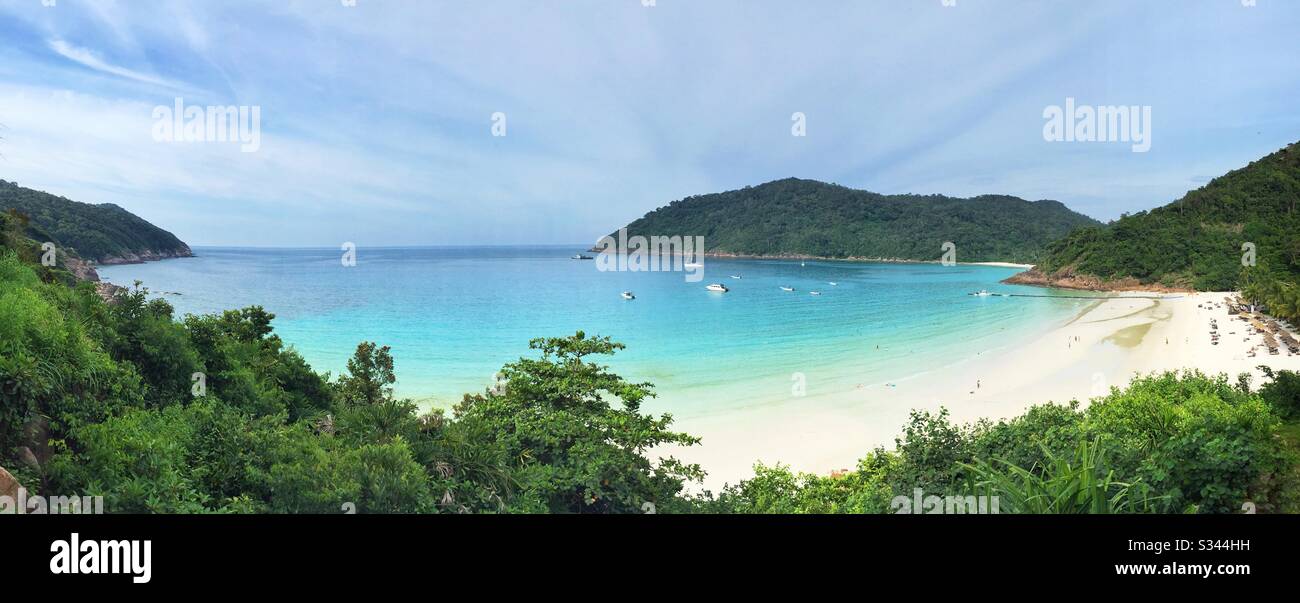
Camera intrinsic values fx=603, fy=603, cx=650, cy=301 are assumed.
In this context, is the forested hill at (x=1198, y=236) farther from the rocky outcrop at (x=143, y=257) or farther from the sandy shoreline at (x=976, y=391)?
the rocky outcrop at (x=143, y=257)

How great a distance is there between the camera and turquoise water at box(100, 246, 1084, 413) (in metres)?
18.0

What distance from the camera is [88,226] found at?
4294cm

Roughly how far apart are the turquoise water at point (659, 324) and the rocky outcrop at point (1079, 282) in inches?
161

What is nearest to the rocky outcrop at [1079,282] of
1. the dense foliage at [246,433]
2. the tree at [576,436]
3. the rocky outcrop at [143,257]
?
the tree at [576,436]

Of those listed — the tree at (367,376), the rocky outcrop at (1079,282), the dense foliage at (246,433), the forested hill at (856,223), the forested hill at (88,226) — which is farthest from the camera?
the forested hill at (856,223)

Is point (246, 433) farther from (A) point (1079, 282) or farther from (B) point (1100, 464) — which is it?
(A) point (1079, 282)

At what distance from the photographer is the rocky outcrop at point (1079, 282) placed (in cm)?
4581

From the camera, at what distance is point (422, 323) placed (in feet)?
90.5

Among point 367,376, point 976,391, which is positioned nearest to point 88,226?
point 367,376

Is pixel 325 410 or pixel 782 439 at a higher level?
pixel 325 410

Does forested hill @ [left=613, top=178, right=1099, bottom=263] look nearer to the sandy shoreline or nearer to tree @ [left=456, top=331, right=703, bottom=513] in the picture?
the sandy shoreline
